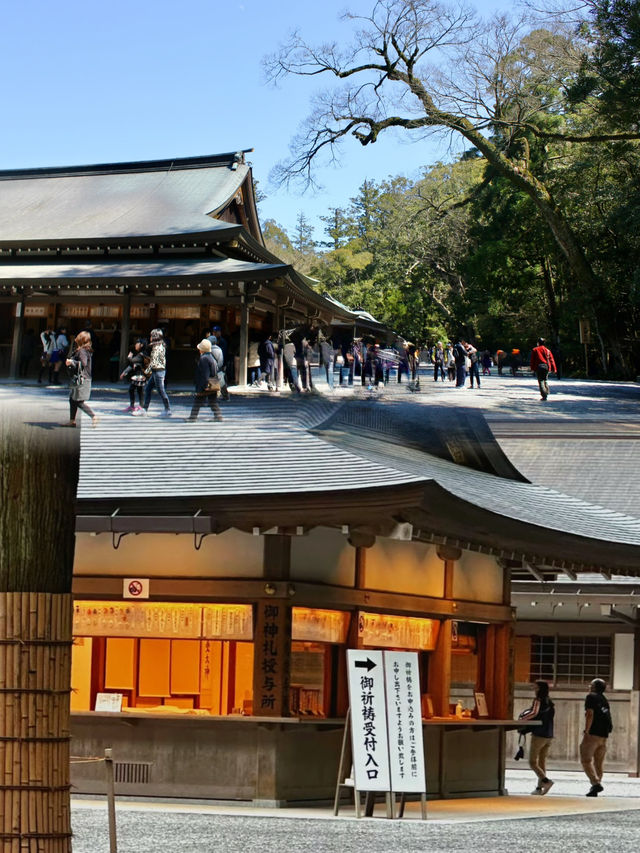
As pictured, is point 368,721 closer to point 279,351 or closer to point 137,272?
point 279,351

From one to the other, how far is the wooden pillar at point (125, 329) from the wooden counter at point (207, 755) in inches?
176

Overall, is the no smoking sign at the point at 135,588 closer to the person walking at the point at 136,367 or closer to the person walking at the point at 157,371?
the person walking at the point at 157,371

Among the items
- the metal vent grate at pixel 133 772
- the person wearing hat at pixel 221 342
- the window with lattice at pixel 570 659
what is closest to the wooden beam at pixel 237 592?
the metal vent grate at pixel 133 772

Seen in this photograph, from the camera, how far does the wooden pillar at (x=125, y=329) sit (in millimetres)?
10984

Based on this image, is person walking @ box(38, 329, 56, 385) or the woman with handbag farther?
person walking @ box(38, 329, 56, 385)

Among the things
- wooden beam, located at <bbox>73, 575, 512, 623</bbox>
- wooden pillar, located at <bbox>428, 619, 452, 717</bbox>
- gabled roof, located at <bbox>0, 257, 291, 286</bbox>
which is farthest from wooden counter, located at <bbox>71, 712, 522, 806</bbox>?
gabled roof, located at <bbox>0, 257, 291, 286</bbox>

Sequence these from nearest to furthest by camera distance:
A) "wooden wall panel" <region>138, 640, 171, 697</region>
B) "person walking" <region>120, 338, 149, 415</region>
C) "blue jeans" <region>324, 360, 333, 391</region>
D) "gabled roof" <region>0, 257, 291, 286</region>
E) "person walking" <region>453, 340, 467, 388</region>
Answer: "wooden wall panel" <region>138, 640, 171, 697</region>, "person walking" <region>120, 338, 149, 415</region>, "gabled roof" <region>0, 257, 291, 286</region>, "blue jeans" <region>324, 360, 333, 391</region>, "person walking" <region>453, 340, 467, 388</region>

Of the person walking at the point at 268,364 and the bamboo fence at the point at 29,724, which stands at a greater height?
the person walking at the point at 268,364

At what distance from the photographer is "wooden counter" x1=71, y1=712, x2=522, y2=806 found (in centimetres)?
722

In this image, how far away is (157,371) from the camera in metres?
10.5

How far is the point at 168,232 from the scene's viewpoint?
14.0 m

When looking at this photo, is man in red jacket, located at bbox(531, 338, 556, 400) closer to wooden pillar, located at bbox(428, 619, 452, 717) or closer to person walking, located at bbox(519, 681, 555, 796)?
person walking, located at bbox(519, 681, 555, 796)

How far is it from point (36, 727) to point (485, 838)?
375 cm

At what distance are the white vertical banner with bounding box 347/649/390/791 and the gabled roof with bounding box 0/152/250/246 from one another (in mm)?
8169
